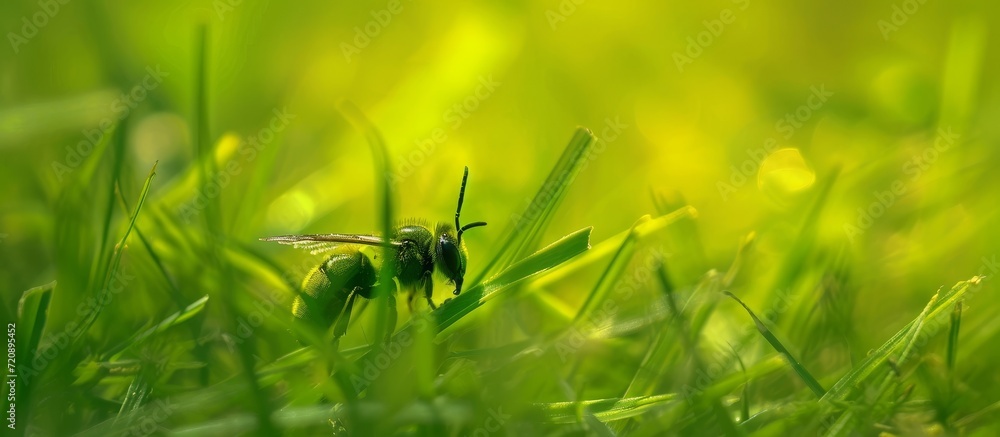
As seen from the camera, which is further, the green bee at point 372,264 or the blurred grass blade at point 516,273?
the green bee at point 372,264

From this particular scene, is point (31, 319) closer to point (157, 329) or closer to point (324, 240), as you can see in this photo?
point (157, 329)

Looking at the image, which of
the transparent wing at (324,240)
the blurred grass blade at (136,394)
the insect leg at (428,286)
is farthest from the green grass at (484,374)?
the insect leg at (428,286)

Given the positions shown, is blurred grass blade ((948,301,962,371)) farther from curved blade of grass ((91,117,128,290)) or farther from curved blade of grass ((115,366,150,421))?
curved blade of grass ((91,117,128,290))

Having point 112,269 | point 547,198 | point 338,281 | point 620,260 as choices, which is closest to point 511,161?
point 338,281

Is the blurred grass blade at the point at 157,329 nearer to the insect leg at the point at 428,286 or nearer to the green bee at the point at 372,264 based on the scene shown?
the green bee at the point at 372,264

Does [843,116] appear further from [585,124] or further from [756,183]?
[585,124]

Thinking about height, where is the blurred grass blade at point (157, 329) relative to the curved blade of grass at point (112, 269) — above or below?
below
